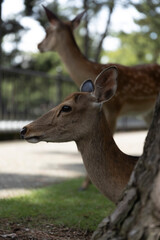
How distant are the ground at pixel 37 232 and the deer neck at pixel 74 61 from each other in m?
2.66

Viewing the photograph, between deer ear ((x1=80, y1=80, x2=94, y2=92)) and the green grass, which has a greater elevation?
deer ear ((x1=80, y1=80, x2=94, y2=92))

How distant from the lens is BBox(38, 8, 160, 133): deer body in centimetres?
566

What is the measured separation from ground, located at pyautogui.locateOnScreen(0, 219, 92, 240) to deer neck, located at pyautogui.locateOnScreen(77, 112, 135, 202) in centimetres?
63

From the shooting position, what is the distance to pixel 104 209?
4.48 meters

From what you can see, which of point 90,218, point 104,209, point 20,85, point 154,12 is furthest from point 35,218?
point 20,85

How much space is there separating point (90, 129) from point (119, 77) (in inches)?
103

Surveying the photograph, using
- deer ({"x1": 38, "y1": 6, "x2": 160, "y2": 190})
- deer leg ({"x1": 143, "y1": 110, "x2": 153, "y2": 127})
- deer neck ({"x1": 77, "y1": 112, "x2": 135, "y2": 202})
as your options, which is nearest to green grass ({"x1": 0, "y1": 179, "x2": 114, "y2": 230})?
deer ({"x1": 38, "y1": 6, "x2": 160, "y2": 190})

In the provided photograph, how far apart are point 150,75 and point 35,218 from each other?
310cm

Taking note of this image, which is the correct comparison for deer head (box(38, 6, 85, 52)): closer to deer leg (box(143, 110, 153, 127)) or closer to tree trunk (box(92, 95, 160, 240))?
deer leg (box(143, 110, 153, 127))

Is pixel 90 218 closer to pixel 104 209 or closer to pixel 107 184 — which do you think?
pixel 104 209

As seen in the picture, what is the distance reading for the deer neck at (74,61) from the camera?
228 inches

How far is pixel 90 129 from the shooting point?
10.5 ft

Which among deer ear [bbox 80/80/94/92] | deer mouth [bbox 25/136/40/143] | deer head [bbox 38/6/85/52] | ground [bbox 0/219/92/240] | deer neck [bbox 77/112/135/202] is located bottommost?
ground [bbox 0/219/92/240]

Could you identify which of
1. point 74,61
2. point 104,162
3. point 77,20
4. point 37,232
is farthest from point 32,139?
point 77,20
